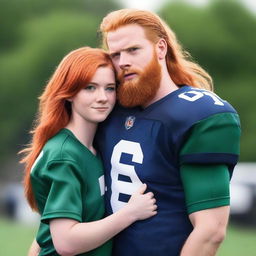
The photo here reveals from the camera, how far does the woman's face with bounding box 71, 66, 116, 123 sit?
4.06 m

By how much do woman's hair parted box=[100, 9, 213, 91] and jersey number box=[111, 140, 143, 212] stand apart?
1.55 feet

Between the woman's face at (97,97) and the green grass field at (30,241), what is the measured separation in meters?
7.57

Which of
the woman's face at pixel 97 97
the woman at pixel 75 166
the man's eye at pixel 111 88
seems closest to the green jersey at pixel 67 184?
the woman at pixel 75 166

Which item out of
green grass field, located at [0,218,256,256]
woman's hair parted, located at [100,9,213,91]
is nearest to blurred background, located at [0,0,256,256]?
green grass field, located at [0,218,256,256]

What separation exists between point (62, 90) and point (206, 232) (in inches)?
40.3

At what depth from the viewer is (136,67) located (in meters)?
4.05

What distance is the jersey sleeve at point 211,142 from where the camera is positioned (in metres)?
3.78

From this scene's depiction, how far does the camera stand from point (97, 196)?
4.03 m

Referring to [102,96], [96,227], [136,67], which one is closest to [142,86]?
[136,67]

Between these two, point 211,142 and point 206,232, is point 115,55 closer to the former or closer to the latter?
point 211,142

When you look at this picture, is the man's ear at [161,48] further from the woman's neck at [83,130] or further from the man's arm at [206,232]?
the man's arm at [206,232]

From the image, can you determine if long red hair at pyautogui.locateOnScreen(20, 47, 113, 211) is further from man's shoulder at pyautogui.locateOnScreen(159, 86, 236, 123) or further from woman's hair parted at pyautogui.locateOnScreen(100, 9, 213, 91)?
man's shoulder at pyautogui.locateOnScreen(159, 86, 236, 123)

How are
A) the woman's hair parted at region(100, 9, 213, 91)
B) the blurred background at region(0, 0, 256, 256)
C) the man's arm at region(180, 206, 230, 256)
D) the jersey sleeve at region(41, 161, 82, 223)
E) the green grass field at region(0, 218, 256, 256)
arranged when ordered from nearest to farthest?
1. the man's arm at region(180, 206, 230, 256)
2. the jersey sleeve at region(41, 161, 82, 223)
3. the woman's hair parted at region(100, 9, 213, 91)
4. the green grass field at region(0, 218, 256, 256)
5. the blurred background at region(0, 0, 256, 256)

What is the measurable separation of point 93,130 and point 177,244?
28.9 inches
